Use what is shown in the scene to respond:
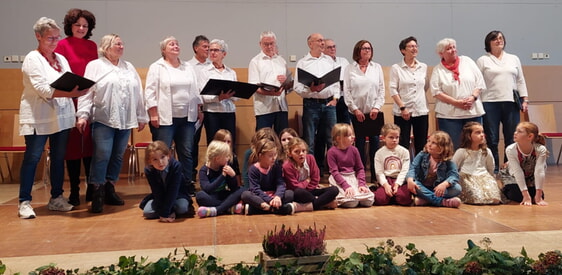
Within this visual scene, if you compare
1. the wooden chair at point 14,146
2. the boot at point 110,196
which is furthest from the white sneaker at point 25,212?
A: the wooden chair at point 14,146

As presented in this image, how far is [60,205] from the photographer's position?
13.7 ft

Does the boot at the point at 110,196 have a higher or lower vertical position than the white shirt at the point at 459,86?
lower

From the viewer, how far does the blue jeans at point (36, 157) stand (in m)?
3.88

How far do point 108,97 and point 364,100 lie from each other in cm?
252

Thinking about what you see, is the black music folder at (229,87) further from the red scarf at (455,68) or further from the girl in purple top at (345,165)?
the red scarf at (455,68)

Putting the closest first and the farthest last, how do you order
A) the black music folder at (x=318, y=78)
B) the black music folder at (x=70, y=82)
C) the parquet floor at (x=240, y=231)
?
the parquet floor at (x=240, y=231), the black music folder at (x=70, y=82), the black music folder at (x=318, y=78)

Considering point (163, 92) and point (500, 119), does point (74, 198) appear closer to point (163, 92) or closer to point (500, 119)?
point (163, 92)

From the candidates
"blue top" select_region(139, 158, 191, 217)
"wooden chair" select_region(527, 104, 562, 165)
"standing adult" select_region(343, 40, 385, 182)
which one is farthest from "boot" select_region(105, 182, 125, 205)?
"wooden chair" select_region(527, 104, 562, 165)

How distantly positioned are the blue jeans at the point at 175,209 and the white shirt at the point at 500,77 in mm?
3324

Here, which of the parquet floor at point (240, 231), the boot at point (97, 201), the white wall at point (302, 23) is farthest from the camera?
the white wall at point (302, 23)

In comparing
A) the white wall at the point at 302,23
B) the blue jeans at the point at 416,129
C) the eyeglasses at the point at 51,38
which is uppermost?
the white wall at the point at 302,23

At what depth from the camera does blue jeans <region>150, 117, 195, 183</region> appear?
178 inches

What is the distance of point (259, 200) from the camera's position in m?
3.92

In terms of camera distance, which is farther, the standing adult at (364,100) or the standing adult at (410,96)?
the standing adult at (364,100)
